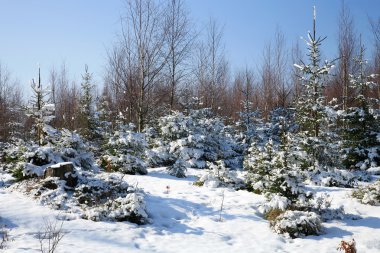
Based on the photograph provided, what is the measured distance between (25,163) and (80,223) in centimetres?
354

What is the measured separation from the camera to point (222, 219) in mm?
7672

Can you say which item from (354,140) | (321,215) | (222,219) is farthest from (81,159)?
(354,140)

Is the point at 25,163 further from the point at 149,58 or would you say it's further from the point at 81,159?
the point at 149,58

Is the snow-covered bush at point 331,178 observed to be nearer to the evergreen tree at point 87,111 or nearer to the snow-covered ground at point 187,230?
the snow-covered ground at point 187,230

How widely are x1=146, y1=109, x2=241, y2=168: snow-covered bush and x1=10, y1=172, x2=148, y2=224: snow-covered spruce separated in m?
5.44

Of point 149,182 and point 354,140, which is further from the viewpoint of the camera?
→ point 354,140

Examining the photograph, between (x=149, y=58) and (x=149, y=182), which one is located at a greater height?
(x=149, y=58)

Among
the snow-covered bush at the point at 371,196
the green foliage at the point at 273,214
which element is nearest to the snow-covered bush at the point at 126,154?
the green foliage at the point at 273,214

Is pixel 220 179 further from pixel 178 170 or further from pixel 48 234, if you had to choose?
pixel 48 234

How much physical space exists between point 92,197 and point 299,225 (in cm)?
504

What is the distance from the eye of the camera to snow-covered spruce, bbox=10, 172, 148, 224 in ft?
23.8

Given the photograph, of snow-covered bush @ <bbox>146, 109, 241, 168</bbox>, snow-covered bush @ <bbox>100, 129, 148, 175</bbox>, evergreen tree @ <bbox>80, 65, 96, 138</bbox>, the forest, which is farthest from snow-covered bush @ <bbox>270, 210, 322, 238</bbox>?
evergreen tree @ <bbox>80, 65, 96, 138</bbox>

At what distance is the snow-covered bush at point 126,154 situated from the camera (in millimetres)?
12352

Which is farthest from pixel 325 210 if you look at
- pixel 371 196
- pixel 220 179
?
pixel 220 179
